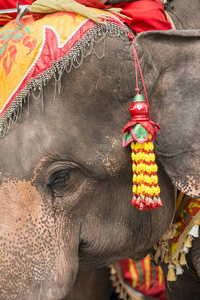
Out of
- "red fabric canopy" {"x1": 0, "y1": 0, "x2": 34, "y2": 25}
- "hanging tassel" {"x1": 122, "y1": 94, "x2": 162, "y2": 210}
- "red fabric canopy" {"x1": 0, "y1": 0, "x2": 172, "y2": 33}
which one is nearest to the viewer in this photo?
"hanging tassel" {"x1": 122, "y1": 94, "x2": 162, "y2": 210}

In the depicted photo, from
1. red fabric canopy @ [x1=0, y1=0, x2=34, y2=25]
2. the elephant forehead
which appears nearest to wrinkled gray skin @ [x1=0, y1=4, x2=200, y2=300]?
the elephant forehead

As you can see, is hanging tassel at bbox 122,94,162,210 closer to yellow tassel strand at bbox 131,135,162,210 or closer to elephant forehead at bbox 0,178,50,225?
yellow tassel strand at bbox 131,135,162,210

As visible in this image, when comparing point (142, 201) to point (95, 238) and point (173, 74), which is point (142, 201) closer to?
point (95, 238)

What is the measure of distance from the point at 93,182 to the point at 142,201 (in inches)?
5.8

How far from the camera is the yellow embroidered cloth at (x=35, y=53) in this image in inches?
52.1

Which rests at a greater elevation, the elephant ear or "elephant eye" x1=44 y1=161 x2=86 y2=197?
the elephant ear

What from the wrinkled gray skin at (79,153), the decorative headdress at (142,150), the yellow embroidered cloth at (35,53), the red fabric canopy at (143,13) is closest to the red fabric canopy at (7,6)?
the red fabric canopy at (143,13)

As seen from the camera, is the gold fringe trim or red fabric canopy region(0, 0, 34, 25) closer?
red fabric canopy region(0, 0, 34, 25)

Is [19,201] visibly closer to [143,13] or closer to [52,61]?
[52,61]

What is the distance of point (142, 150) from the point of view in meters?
1.32

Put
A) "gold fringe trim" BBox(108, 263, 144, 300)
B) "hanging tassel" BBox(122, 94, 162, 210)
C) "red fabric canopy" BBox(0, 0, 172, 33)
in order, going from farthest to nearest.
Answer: "gold fringe trim" BBox(108, 263, 144, 300) < "red fabric canopy" BBox(0, 0, 172, 33) < "hanging tassel" BBox(122, 94, 162, 210)

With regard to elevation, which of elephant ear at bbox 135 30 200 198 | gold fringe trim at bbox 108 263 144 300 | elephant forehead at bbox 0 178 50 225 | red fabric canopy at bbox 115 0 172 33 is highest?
red fabric canopy at bbox 115 0 172 33

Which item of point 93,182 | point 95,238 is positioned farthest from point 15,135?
point 95,238

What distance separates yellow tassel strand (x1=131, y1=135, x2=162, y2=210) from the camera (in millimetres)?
1323
